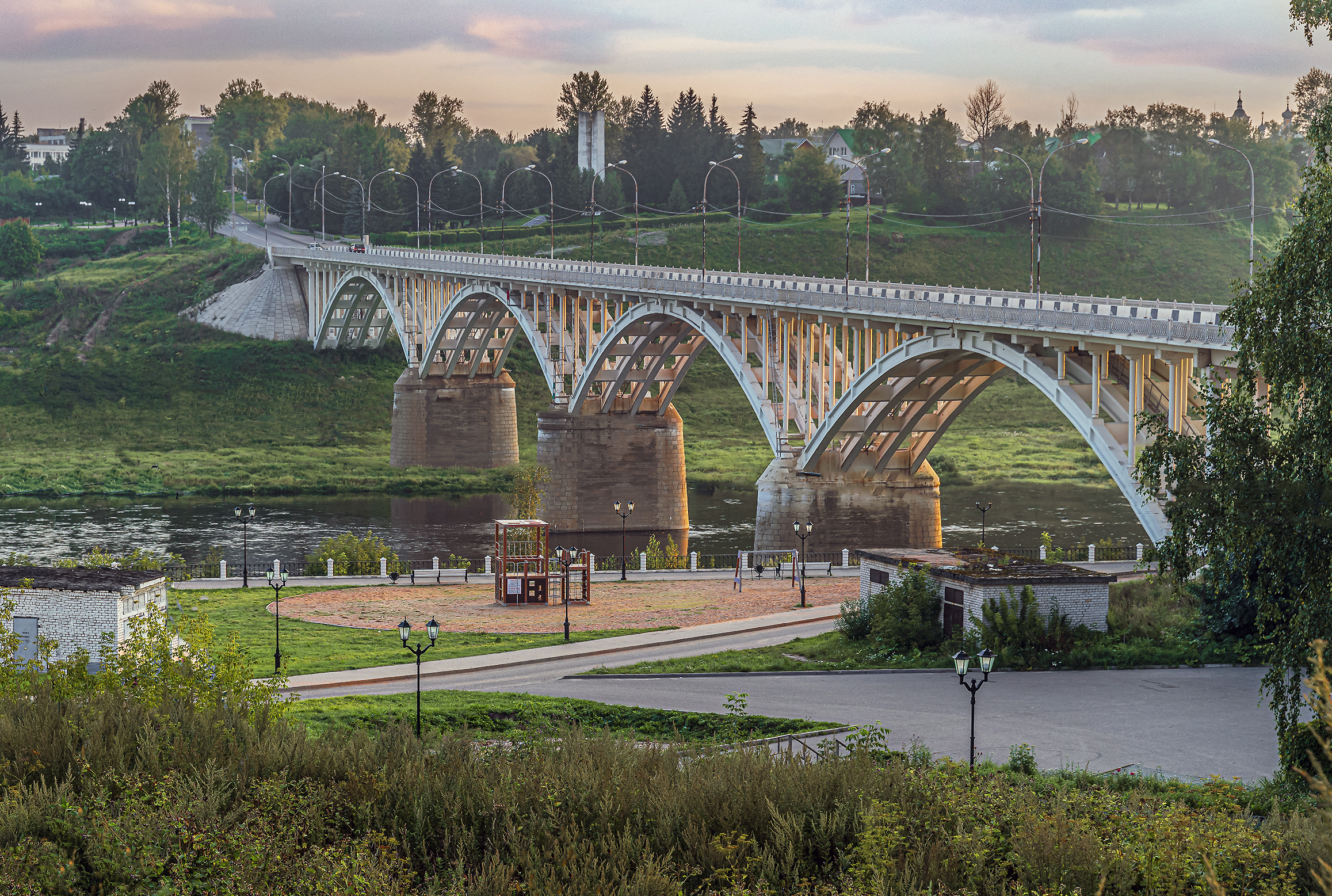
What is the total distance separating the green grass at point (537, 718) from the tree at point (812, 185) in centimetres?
12685

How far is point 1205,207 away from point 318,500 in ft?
338

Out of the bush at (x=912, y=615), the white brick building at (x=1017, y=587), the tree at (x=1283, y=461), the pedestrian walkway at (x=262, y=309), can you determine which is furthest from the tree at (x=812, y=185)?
the tree at (x=1283, y=461)

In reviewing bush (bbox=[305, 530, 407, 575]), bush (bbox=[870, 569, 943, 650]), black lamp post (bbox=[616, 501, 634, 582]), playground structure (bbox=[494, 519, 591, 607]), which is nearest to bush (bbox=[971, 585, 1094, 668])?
bush (bbox=[870, 569, 943, 650])

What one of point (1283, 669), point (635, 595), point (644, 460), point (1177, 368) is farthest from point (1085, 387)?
point (644, 460)

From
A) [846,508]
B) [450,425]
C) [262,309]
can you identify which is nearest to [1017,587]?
[846,508]

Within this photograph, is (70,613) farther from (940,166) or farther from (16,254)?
(940,166)

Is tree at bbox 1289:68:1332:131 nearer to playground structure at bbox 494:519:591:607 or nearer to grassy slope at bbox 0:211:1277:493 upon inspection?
grassy slope at bbox 0:211:1277:493

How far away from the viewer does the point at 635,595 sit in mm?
41719

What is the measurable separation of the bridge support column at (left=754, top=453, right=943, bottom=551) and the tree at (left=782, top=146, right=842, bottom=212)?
9865 centimetres

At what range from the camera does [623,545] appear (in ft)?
161

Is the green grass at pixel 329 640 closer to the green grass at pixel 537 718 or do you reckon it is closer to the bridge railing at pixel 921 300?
the green grass at pixel 537 718

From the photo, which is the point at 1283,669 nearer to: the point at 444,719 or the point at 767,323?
the point at 444,719

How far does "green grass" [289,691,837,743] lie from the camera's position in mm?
22109

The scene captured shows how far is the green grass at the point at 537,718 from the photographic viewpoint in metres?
22.1
